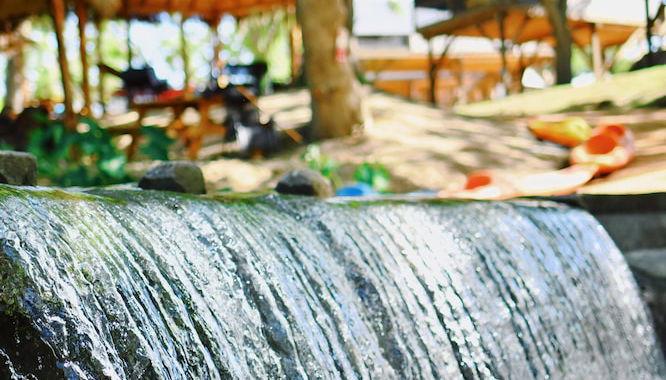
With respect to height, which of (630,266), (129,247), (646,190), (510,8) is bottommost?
(630,266)

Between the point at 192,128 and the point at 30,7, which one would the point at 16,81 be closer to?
the point at 30,7

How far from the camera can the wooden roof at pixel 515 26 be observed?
54.9ft

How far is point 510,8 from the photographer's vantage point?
16281 mm

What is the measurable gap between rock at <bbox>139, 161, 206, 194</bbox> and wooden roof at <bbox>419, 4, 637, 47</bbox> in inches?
550

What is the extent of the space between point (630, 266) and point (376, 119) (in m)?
5.64

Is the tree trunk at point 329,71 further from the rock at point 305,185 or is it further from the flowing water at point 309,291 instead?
the rock at point 305,185

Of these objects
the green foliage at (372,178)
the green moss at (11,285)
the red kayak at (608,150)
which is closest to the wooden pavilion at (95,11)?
the green foliage at (372,178)

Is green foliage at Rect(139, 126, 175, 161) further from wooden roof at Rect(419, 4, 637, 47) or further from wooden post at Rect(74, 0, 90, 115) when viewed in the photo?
wooden roof at Rect(419, 4, 637, 47)

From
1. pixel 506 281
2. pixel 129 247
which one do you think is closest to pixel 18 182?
pixel 129 247

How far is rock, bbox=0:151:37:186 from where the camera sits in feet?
9.61

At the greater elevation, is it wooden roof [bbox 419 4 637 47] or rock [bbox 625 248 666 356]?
wooden roof [bbox 419 4 637 47]

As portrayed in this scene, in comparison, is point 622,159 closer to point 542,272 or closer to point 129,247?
point 542,272

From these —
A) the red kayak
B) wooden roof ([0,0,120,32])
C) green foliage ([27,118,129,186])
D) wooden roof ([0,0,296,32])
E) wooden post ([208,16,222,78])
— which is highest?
wooden roof ([0,0,296,32])

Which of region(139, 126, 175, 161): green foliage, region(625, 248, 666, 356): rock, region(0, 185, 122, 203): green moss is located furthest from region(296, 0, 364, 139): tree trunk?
region(0, 185, 122, 203): green moss
